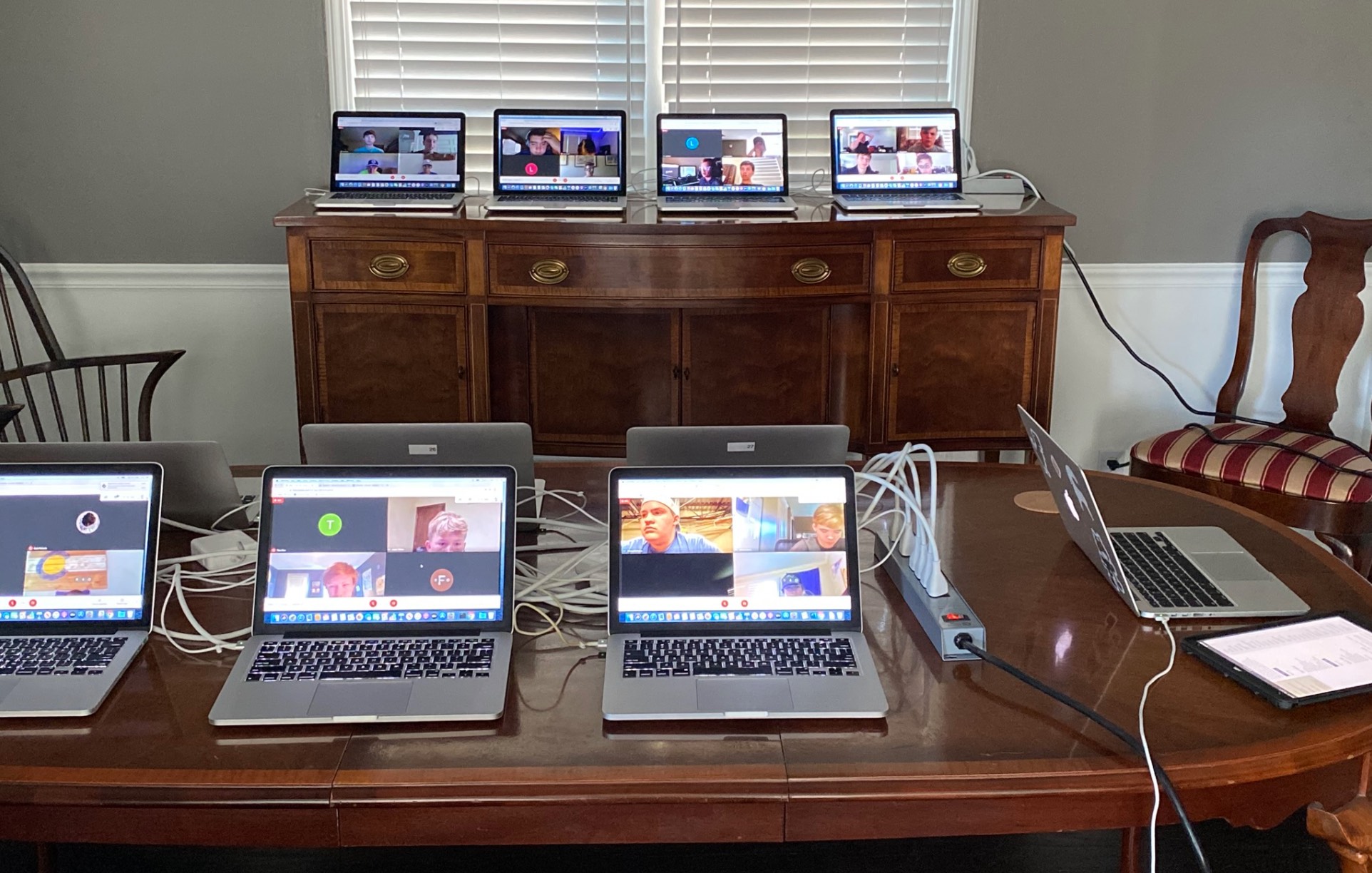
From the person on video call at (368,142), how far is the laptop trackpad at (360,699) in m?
1.98

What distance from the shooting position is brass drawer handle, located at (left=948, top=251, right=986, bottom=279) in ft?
9.57

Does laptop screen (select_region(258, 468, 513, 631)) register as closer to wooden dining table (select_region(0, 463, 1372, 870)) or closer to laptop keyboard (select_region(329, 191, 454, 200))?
wooden dining table (select_region(0, 463, 1372, 870))

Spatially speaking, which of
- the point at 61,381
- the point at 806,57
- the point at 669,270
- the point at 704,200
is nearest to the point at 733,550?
the point at 669,270

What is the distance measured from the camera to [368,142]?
9.98 ft

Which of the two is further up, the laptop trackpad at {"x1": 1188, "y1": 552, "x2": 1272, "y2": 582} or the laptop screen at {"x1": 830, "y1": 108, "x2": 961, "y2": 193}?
the laptop screen at {"x1": 830, "y1": 108, "x2": 961, "y2": 193}

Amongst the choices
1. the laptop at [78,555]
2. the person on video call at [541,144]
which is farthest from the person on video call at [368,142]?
the laptop at [78,555]

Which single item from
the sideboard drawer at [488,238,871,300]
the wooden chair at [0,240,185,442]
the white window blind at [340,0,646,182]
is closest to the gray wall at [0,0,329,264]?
the white window blind at [340,0,646,182]

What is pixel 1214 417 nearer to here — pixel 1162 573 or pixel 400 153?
pixel 1162 573

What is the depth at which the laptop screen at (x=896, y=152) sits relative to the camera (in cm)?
309

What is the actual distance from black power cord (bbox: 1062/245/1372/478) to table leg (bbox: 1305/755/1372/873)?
6.23 feet

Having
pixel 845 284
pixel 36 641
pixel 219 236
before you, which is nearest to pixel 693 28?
pixel 845 284

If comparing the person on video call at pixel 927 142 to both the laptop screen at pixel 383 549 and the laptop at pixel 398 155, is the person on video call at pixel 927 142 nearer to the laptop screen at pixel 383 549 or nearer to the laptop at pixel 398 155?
the laptop at pixel 398 155

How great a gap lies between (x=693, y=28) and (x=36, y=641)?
2390 millimetres

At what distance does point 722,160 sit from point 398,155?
2.64 feet
